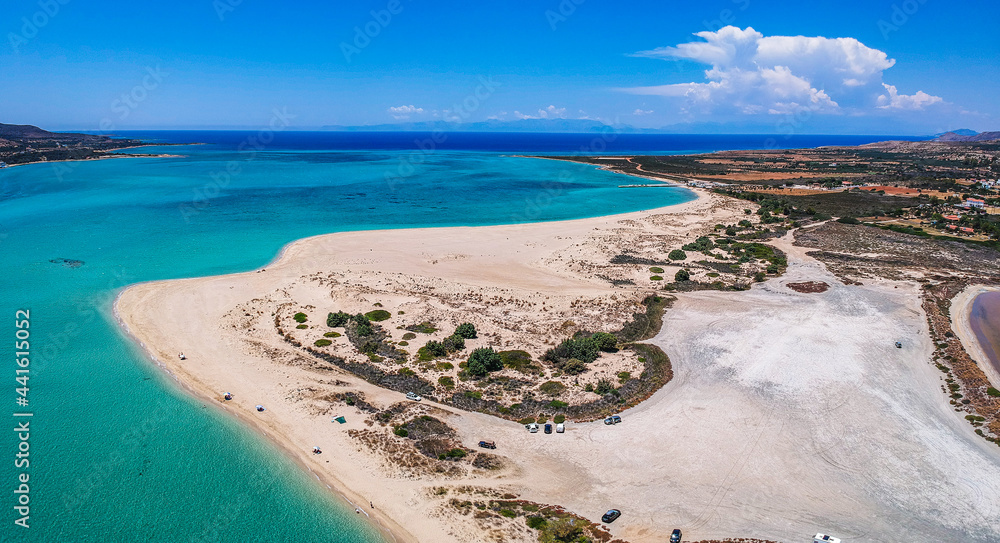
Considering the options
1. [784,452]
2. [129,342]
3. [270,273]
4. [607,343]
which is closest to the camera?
[784,452]

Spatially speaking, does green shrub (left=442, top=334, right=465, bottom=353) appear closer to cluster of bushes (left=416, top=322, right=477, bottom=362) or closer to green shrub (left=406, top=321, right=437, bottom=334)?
cluster of bushes (left=416, top=322, right=477, bottom=362)

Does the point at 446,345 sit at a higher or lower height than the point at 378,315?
lower

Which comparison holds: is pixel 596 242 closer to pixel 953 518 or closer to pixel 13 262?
pixel 953 518

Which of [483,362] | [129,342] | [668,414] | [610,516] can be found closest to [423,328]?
[483,362]

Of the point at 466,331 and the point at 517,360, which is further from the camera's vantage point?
the point at 466,331

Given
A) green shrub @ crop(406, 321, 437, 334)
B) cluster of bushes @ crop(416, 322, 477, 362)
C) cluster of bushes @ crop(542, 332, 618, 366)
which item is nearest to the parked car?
cluster of bushes @ crop(542, 332, 618, 366)

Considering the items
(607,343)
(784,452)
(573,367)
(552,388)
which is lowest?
(784,452)

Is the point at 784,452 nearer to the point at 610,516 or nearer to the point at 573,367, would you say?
the point at 610,516

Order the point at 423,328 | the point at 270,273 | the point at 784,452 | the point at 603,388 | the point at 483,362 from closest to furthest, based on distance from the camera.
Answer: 1. the point at 784,452
2. the point at 603,388
3. the point at 483,362
4. the point at 423,328
5. the point at 270,273
